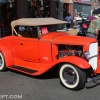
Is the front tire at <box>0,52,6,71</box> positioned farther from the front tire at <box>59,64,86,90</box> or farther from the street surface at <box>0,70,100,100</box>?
the front tire at <box>59,64,86,90</box>

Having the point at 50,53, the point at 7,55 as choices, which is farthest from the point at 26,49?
the point at 50,53

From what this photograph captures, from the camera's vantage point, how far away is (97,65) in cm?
459

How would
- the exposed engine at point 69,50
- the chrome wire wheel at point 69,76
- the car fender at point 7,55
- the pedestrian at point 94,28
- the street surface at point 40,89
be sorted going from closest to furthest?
the street surface at point 40,89
the chrome wire wheel at point 69,76
the exposed engine at point 69,50
the car fender at point 7,55
the pedestrian at point 94,28

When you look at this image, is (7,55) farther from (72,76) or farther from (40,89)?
(72,76)

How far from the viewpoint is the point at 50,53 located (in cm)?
480

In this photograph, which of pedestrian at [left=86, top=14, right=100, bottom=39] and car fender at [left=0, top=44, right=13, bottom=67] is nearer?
car fender at [left=0, top=44, right=13, bottom=67]

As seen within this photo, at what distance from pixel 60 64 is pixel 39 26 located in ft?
4.03

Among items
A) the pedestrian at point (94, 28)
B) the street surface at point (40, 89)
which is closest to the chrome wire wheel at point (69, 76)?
the street surface at point (40, 89)

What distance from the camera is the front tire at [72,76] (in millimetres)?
4000

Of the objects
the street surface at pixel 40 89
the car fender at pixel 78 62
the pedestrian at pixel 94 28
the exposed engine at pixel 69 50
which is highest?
the pedestrian at pixel 94 28

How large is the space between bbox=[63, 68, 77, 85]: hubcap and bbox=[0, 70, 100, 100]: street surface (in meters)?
0.19

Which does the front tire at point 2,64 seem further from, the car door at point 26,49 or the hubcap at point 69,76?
the hubcap at point 69,76

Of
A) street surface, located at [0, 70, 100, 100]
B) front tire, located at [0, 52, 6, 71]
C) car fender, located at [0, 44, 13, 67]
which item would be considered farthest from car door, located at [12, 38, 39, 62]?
street surface, located at [0, 70, 100, 100]

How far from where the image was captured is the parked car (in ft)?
13.6
